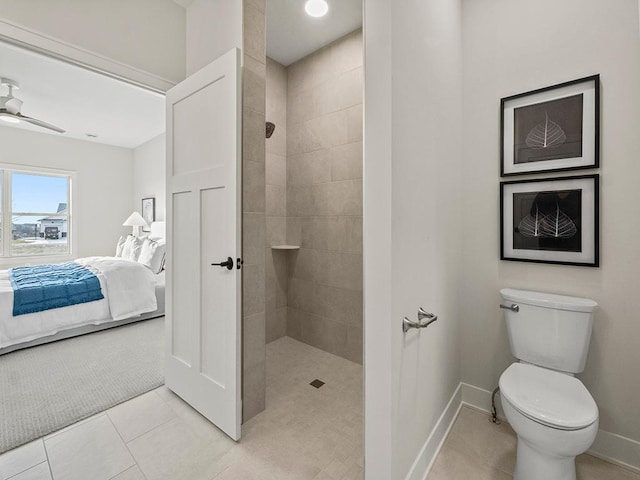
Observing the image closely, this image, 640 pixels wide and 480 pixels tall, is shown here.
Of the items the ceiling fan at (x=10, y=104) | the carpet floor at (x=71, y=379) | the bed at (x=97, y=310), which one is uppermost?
the ceiling fan at (x=10, y=104)

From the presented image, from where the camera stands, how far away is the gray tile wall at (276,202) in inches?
115

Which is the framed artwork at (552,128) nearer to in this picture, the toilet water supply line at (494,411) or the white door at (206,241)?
the toilet water supply line at (494,411)

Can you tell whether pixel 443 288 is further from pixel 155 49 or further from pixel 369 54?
pixel 155 49

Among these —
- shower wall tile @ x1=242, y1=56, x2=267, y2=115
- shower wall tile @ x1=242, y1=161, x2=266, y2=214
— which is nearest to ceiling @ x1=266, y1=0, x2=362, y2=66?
shower wall tile @ x1=242, y1=56, x2=267, y2=115

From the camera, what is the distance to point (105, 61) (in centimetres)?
178

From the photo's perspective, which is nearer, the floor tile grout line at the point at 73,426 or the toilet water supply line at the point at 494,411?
the floor tile grout line at the point at 73,426

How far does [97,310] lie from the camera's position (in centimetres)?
325

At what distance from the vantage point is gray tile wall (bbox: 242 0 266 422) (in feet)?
5.73

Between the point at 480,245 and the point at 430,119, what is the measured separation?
94cm

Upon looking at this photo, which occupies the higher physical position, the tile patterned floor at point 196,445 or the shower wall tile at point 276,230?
the shower wall tile at point 276,230


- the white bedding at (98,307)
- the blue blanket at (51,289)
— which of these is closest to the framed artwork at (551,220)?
the white bedding at (98,307)

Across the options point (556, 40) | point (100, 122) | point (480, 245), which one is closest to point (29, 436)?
point (480, 245)

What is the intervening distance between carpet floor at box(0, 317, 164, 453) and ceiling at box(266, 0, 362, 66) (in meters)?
3.02

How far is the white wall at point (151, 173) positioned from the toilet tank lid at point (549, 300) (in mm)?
5478
